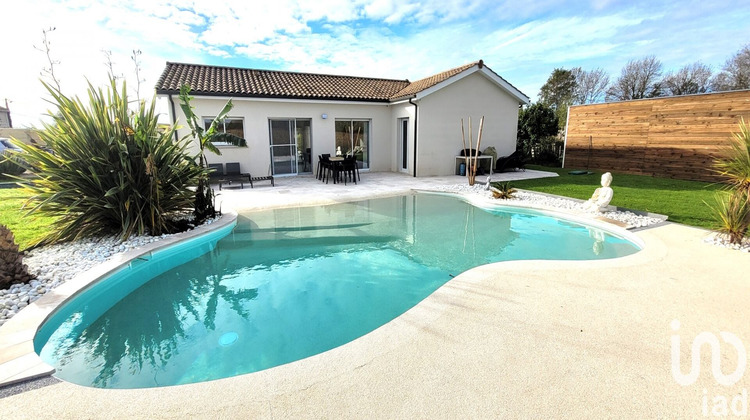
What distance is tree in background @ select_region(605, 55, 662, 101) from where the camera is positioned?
3644 cm

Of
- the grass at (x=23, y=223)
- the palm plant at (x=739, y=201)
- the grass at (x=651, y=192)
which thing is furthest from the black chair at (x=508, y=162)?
the grass at (x=23, y=223)

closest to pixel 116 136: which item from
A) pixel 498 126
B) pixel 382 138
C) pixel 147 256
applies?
pixel 147 256

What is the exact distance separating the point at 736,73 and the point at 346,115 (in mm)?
38332

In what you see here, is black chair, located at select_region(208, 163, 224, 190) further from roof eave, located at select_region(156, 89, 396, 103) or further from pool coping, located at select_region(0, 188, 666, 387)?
pool coping, located at select_region(0, 188, 666, 387)

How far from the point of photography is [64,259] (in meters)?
6.39

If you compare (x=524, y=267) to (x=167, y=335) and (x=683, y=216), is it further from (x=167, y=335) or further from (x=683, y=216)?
(x=683, y=216)

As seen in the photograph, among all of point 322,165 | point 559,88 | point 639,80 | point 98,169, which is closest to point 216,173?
point 322,165

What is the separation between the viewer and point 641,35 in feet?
91.6

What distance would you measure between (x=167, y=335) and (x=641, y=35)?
37.5m

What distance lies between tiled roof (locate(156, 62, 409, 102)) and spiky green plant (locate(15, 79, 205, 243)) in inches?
275

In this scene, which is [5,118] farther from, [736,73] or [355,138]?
[736,73]

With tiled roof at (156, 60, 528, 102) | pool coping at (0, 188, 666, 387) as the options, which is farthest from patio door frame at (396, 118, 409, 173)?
pool coping at (0, 188, 666, 387)

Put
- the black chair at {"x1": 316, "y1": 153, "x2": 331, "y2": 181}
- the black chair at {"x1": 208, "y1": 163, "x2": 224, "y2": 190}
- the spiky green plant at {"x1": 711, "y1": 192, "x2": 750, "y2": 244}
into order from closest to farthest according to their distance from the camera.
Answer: the spiky green plant at {"x1": 711, "y1": 192, "x2": 750, "y2": 244} < the black chair at {"x1": 208, "y1": 163, "x2": 224, "y2": 190} < the black chair at {"x1": 316, "y1": 153, "x2": 331, "y2": 181}

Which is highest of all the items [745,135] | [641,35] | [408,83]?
[641,35]
